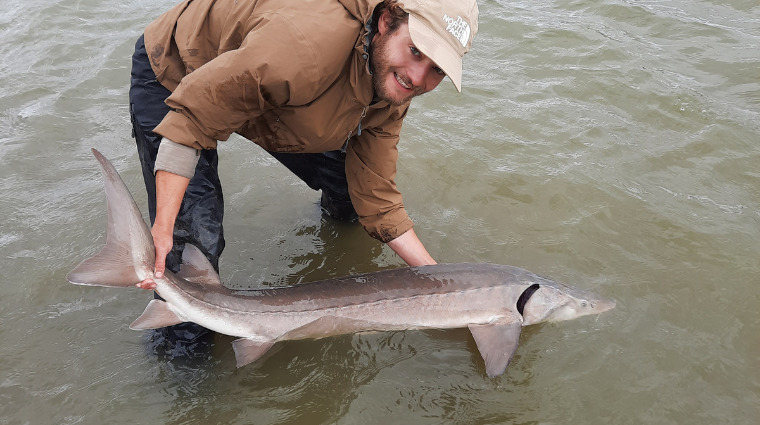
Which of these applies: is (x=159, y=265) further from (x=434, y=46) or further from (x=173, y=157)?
(x=434, y=46)

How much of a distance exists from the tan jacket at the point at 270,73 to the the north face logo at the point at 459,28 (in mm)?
348

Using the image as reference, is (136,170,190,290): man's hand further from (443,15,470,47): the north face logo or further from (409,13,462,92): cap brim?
(443,15,470,47): the north face logo

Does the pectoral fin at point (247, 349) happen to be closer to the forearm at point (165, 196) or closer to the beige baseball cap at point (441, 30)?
the forearm at point (165, 196)

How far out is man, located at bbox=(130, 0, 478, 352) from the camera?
105 inches

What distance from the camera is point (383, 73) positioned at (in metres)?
2.87

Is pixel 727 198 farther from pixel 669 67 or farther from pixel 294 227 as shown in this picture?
pixel 294 227

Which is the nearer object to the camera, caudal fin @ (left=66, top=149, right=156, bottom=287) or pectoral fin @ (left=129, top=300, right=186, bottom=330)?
caudal fin @ (left=66, top=149, right=156, bottom=287)

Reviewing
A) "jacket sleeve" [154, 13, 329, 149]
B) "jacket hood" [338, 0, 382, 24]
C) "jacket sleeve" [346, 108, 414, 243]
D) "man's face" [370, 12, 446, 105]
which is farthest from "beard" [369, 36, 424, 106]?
"jacket sleeve" [346, 108, 414, 243]

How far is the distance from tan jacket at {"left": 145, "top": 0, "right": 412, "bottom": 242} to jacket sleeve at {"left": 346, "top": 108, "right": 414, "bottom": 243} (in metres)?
0.12

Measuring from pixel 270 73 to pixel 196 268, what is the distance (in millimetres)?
1160

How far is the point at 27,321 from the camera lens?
390cm

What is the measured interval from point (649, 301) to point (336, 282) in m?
2.01

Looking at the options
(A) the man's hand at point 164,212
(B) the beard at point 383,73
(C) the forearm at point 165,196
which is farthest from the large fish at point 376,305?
(B) the beard at point 383,73

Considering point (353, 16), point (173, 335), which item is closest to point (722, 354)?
point (353, 16)
